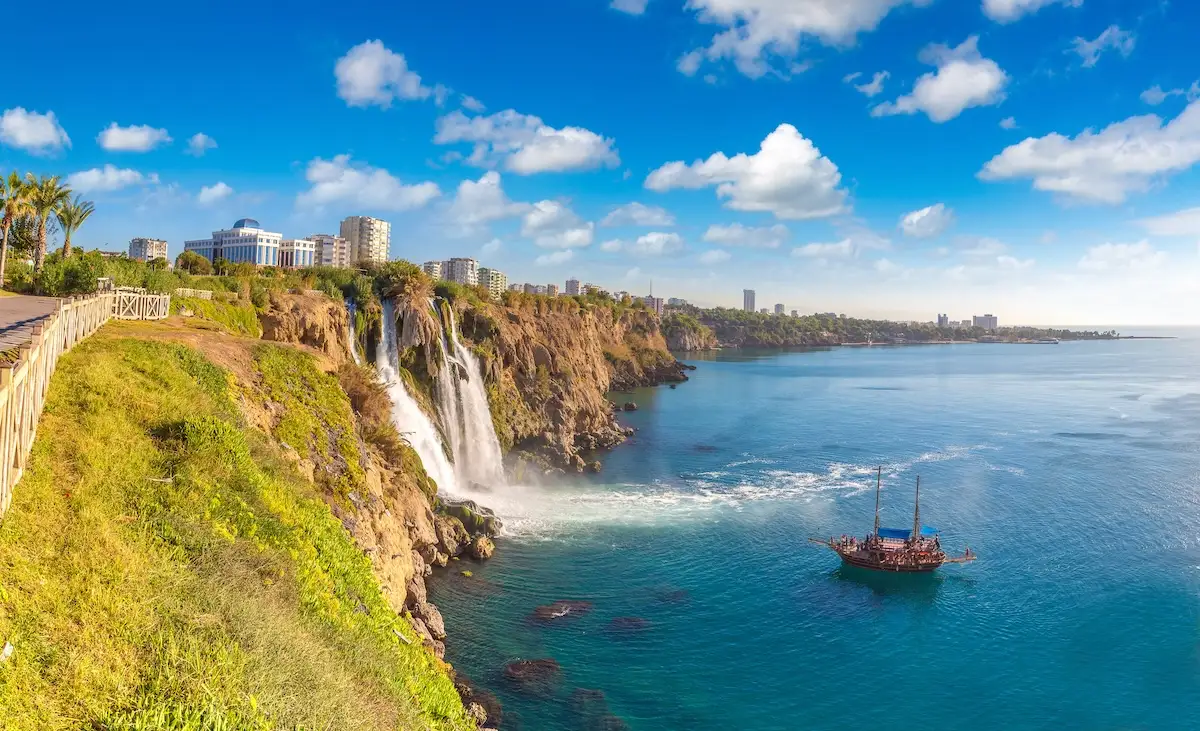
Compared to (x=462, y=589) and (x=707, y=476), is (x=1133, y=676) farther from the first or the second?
(x=707, y=476)

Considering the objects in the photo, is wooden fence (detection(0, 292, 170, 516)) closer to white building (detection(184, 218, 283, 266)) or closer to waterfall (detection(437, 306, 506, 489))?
waterfall (detection(437, 306, 506, 489))

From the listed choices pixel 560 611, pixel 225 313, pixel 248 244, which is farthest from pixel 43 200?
pixel 248 244

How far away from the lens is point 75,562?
10.8 meters

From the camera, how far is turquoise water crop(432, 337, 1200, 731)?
25.5m

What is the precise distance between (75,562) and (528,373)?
192ft

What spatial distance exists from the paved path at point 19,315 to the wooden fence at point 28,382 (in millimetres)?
672

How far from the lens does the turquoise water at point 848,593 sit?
25516 mm

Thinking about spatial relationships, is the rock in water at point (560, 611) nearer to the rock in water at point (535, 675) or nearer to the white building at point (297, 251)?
the rock in water at point (535, 675)

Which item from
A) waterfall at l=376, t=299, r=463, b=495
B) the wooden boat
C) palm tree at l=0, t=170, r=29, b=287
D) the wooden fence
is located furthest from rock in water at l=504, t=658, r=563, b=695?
palm tree at l=0, t=170, r=29, b=287

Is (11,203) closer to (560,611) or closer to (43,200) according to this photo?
(43,200)

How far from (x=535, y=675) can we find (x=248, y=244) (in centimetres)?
17812

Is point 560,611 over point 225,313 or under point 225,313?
under

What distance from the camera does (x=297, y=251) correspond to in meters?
184

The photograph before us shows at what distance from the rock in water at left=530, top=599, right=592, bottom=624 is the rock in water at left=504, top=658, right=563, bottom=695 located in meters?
3.44
